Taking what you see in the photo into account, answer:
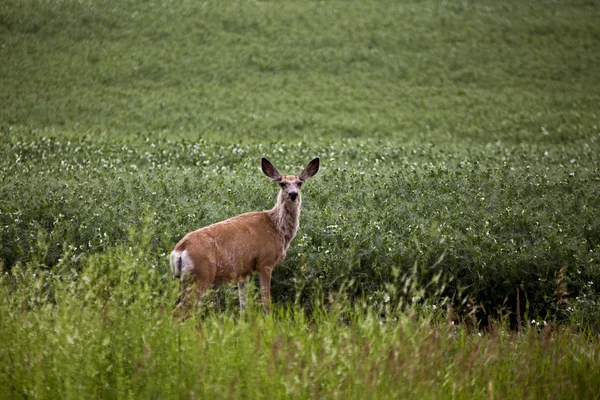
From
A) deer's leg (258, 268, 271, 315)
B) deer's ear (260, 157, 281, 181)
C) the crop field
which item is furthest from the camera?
deer's ear (260, 157, 281, 181)

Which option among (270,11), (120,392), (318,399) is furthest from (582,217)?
(270,11)

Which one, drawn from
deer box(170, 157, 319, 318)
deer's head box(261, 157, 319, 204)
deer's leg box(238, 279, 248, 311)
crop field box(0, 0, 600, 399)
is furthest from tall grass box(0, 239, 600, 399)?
deer's head box(261, 157, 319, 204)

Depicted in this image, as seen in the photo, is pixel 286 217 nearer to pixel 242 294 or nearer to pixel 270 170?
pixel 270 170

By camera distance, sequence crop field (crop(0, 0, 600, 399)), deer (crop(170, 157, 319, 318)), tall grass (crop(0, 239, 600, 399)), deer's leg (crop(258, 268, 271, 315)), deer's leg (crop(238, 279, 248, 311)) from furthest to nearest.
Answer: deer's leg (crop(258, 268, 271, 315))
deer's leg (crop(238, 279, 248, 311))
deer (crop(170, 157, 319, 318))
crop field (crop(0, 0, 600, 399))
tall grass (crop(0, 239, 600, 399))

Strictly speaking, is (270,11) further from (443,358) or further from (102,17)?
(443,358)

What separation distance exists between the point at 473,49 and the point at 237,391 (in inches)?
1264

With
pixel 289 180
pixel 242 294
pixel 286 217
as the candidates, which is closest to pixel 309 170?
pixel 289 180

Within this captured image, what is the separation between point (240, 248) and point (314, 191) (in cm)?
510

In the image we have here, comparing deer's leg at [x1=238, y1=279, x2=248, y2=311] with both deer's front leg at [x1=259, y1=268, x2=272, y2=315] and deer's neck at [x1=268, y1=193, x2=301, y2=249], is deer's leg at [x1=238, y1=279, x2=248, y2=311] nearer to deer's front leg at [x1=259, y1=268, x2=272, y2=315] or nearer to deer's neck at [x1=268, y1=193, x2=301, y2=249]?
deer's front leg at [x1=259, y1=268, x2=272, y2=315]

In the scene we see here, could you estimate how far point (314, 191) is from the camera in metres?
12.5

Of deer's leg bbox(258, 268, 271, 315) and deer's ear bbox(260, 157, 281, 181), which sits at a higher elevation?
deer's ear bbox(260, 157, 281, 181)

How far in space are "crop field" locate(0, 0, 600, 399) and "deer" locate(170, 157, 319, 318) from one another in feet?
1.04

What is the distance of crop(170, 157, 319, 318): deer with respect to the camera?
271 inches

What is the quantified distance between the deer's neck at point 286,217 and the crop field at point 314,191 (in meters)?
0.69
